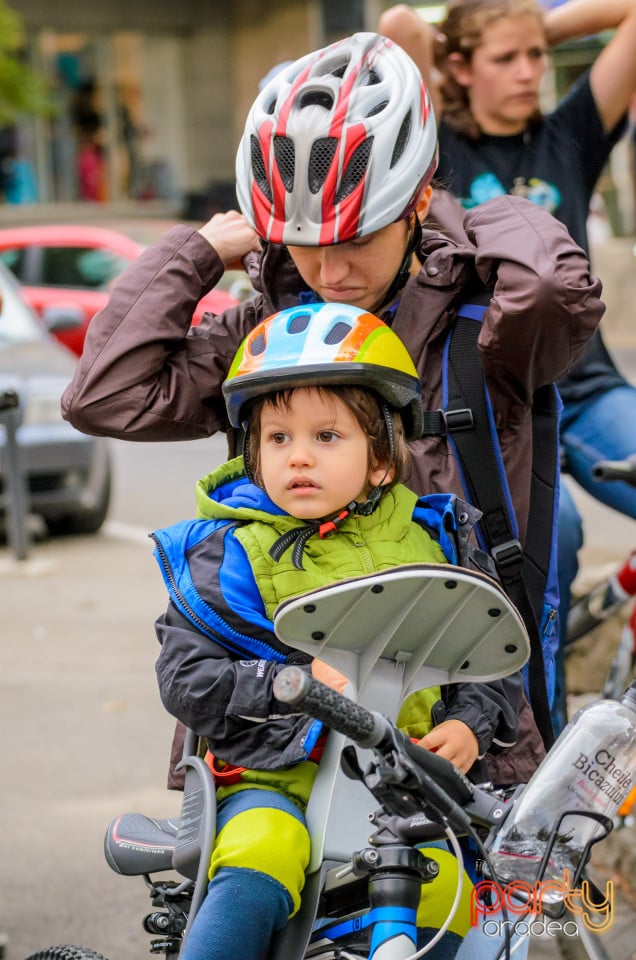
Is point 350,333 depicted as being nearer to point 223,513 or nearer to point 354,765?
point 223,513

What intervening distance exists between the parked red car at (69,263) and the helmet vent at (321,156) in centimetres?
1112

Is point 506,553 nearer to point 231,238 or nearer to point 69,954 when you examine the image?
point 231,238

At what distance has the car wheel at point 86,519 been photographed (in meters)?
9.87

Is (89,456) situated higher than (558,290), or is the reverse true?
(558,290)

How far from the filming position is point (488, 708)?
2506mm

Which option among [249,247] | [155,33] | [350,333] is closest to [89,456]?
[249,247]

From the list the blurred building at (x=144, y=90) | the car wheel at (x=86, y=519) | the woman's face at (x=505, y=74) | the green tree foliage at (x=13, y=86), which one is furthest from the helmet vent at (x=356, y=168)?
the blurred building at (x=144, y=90)

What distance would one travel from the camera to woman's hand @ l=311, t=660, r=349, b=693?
2.36 m

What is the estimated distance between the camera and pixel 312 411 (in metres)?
2.50

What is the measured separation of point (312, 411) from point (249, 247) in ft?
2.29

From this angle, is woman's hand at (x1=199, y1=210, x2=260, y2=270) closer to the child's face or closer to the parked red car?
the child's face

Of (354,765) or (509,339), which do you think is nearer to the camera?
(354,765)

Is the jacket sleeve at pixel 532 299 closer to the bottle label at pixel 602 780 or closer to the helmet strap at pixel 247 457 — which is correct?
the helmet strap at pixel 247 457

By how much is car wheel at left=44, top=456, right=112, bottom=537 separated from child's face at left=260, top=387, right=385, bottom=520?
7393 mm
